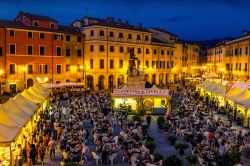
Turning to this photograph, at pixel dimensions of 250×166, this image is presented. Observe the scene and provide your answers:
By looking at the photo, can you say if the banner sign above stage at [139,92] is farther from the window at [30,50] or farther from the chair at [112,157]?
the window at [30,50]

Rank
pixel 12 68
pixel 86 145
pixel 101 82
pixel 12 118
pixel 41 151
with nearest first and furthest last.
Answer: pixel 12 118 < pixel 41 151 < pixel 86 145 < pixel 12 68 < pixel 101 82

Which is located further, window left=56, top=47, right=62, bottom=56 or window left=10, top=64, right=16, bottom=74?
window left=56, top=47, right=62, bottom=56

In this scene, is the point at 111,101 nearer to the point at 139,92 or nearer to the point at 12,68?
the point at 139,92

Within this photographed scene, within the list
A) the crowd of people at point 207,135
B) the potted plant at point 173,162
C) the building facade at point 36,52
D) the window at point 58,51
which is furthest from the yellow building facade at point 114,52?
the potted plant at point 173,162

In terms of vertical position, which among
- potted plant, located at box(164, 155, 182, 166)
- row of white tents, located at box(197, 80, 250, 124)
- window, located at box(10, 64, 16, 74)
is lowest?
potted plant, located at box(164, 155, 182, 166)

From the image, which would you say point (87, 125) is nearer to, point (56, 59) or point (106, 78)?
point (56, 59)

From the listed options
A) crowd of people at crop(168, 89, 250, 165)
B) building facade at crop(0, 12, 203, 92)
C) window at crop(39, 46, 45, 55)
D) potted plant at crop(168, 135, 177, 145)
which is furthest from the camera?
window at crop(39, 46, 45, 55)

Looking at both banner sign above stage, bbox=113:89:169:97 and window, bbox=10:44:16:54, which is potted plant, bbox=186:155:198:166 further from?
window, bbox=10:44:16:54

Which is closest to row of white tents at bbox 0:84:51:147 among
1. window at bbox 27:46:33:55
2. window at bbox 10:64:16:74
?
window at bbox 10:64:16:74

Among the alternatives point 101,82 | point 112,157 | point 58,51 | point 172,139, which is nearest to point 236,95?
point 172,139

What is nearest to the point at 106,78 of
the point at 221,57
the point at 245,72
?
the point at 245,72

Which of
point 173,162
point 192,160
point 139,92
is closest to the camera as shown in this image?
point 173,162

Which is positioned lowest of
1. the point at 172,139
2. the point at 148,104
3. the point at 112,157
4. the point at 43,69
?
the point at 112,157

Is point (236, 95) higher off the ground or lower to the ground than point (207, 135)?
higher
